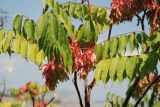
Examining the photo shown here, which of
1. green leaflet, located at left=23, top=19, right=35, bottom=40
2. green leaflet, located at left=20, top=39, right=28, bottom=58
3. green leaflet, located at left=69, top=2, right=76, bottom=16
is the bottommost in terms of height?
green leaflet, located at left=20, top=39, right=28, bottom=58

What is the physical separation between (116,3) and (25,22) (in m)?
1.14

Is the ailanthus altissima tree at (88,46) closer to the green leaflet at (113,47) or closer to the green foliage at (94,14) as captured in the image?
the green leaflet at (113,47)

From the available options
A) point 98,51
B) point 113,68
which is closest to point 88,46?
point 98,51

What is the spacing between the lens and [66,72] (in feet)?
14.8

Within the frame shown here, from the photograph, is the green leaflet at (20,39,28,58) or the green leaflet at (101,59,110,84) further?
the green leaflet at (20,39,28,58)

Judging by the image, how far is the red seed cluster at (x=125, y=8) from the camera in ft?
15.6

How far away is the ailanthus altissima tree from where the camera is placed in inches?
149

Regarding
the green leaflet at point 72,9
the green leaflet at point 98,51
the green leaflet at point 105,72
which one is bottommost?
the green leaflet at point 105,72

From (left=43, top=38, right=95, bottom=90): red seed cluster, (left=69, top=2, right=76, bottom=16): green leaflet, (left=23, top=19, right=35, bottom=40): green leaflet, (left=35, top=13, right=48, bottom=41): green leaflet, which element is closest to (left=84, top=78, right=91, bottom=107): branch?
(left=43, top=38, right=95, bottom=90): red seed cluster

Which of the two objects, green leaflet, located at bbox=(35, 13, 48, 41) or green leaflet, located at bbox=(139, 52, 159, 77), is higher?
green leaflet, located at bbox=(35, 13, 48, 41)

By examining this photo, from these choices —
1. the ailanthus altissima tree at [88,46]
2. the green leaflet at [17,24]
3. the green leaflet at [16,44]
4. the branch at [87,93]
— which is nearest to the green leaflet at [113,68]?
the ailanthus altissima tree at [88,46]

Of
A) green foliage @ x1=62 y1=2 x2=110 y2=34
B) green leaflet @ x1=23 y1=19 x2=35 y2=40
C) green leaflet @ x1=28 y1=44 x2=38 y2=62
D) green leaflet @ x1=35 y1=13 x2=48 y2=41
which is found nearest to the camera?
green leaflet @ x1=35 y1=13 x2=48 y2=41

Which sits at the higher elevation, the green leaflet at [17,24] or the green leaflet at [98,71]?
the green leaflet at [17,24]

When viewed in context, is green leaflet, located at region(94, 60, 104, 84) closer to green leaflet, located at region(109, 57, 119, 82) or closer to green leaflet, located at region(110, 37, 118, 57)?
green leaflet, located at region(109, 57, 119, 82)
